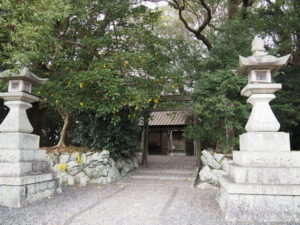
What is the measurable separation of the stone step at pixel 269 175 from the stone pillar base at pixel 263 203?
0.13m

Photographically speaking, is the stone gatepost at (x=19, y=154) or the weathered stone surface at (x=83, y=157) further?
the weathered stone surface at (x=83, y=157)

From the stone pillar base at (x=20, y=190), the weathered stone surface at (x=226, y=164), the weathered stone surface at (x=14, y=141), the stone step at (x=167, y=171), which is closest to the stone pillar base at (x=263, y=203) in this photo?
the weathered stone surface at (x=226, y=164)

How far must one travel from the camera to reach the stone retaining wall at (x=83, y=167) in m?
7.80

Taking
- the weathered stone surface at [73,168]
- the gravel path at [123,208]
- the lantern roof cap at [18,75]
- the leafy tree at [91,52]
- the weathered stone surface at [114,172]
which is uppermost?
the leafy tree at [91,52]

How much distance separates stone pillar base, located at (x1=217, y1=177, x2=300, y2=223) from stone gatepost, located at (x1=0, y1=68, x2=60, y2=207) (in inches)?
164

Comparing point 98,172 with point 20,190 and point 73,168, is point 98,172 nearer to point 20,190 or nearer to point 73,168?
point 73,168

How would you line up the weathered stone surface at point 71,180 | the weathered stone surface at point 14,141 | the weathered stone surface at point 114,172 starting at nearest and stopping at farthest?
the weathered stone surface at point 14,141 → the weathered stone surface at point 71,180 → the weathered stone surface at point 114,172

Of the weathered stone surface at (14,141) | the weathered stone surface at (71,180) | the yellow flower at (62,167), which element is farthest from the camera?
the yellow flower at (62,167)

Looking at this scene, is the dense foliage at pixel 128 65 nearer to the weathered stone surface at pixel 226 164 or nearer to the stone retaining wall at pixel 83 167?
the stone retaining wall at pixel 83 167

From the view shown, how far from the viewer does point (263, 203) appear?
13.1 ft

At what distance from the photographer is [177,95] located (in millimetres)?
9055

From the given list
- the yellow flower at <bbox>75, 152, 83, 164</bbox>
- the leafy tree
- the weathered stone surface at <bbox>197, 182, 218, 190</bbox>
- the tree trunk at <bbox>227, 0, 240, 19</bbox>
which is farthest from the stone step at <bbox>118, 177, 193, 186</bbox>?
the tree trunk at <bbox>227, 0, 240, 19</bbox>

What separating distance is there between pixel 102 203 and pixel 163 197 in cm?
160

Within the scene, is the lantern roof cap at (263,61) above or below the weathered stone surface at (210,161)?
above
